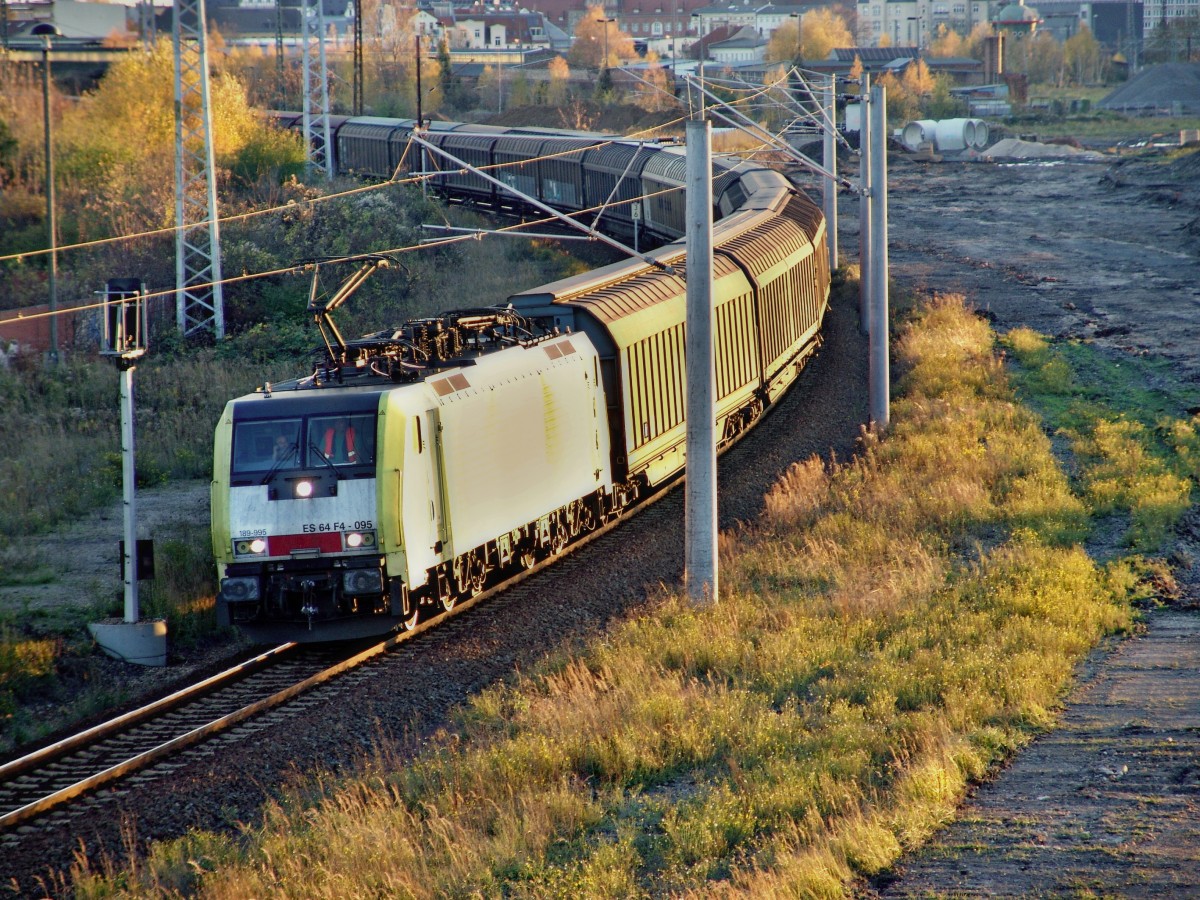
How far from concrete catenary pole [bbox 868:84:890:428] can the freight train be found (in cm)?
205

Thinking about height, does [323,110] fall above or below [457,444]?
above

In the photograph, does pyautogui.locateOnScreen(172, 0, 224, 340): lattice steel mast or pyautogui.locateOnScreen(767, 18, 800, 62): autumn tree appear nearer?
pyautogui.locateOnScreen(172, 0, 224, 340): lattice steel mast

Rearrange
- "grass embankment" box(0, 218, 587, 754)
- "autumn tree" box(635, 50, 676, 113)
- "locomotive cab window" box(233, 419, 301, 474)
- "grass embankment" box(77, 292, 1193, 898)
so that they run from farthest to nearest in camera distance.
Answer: "autumn tree" box(635, 50, 676, 113), "grass embankment" box(0, 218, 587, 754), "locomotive cab window" box(233, 419, 301, 474), "grass embankment" box(77, 292, 1193, 898)

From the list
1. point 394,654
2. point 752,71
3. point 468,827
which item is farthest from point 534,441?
point 752,71

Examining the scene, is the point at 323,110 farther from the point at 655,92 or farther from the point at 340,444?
the point at 655,92

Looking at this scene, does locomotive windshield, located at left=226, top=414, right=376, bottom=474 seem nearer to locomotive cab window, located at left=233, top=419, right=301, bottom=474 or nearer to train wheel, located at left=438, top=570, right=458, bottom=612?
locomotive cab window, located at left=233, top=419, right=301, bottom=474

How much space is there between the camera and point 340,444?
13.5m

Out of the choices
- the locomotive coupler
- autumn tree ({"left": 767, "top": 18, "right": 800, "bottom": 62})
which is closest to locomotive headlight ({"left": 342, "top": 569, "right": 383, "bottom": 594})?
the locomotive coupler

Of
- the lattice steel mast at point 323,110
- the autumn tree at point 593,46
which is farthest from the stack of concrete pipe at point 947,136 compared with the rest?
the lattice steel mast at point 323,110

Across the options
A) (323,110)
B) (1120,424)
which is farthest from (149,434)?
(323,110)

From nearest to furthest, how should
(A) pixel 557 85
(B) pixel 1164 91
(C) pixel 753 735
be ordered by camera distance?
1. (C) pixel 753 735
2. (A) pixel 557 85
3. (B) pixel 1164 91

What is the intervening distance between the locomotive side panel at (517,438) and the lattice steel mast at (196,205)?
36.4 ft

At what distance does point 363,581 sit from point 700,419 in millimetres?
4209

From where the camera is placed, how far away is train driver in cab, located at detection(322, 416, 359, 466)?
13469 millimetres
